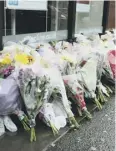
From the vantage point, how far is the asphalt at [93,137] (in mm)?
3061

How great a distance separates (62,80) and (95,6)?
384 cm

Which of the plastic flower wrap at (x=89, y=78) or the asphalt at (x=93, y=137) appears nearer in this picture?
the asphalt at (x=93, y=137)

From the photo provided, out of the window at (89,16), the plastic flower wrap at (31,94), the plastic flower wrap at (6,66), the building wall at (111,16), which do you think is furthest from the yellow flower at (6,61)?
the building wall at (111,16)

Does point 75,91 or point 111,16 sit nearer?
point 75,91

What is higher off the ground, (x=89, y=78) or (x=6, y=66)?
(x=6, y=66)

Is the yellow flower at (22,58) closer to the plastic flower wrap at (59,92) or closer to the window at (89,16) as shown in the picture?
the plastic flower wrap at (59,92)

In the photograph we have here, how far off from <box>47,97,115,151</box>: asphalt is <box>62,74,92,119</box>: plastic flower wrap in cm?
19

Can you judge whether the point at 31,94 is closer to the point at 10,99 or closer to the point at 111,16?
the point at 10,99

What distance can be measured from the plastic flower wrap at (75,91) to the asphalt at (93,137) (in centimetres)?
19

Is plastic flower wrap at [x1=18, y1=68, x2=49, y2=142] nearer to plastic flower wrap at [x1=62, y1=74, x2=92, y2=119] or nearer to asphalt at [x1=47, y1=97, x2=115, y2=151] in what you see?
asphalt at [x1=47, y1=97, x2=115, y2=151]

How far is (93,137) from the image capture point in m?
3.31

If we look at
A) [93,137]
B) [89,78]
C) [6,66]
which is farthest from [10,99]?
[89,78]

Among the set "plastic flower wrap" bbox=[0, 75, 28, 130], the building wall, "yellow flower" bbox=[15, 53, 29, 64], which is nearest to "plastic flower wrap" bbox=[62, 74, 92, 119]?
"yellow flower" bbox=[15, 53, 29, 64]

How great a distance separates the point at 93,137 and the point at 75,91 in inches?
25.9
